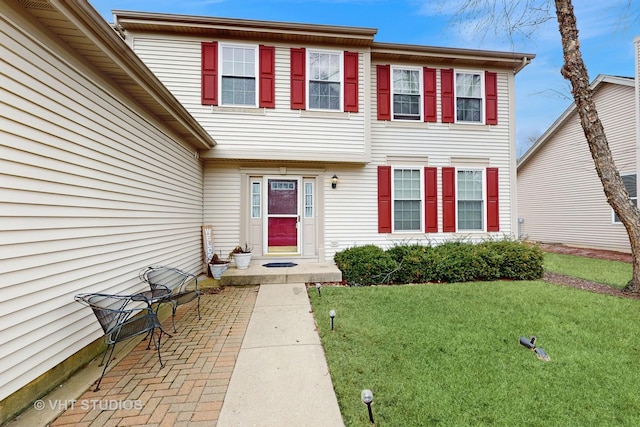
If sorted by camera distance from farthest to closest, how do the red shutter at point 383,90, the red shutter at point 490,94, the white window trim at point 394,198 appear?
Result: 1. the red shutter at point 490,94
2. the white window trim at point 394,198
3. the red shutter at point 383,90

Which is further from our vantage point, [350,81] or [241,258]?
[350,81]

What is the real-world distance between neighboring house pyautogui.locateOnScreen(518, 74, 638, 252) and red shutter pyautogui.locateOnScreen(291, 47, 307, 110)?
29.7ft

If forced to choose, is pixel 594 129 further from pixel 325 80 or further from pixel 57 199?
pixel 57 199

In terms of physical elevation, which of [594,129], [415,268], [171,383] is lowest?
[171,383]

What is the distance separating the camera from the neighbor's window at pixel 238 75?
6.83m

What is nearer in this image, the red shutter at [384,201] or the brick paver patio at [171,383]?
the brick paver patio at [171,383]

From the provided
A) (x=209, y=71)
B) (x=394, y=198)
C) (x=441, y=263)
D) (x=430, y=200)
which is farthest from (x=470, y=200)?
(x=209, y=71)

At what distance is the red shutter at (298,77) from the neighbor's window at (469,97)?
4439mm

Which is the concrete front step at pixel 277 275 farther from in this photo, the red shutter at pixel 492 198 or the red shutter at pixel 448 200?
the red shutter at pixel 492 198

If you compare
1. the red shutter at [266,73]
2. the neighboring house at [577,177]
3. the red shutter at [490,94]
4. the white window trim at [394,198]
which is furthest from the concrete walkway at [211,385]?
the neighboring house at [577,177]

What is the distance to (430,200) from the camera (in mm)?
8000

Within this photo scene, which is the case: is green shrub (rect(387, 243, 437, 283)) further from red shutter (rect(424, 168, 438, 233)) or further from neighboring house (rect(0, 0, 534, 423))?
red shutter (rect(424, 168, 438, 233))

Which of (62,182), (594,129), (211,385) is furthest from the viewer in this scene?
(594,129)

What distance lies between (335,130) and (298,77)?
1559 millimetres
